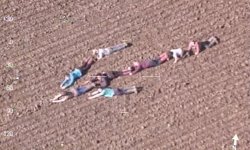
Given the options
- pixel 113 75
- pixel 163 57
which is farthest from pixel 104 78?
pixel 163 57

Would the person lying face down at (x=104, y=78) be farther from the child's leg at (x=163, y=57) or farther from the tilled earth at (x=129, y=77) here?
the child's leg at (x=163, y=57)

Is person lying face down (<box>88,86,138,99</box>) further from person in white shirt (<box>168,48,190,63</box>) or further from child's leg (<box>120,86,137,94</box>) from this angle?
person in white shirt (<box>168,48,190,63</box>)

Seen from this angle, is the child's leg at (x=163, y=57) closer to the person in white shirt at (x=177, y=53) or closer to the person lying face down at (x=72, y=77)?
the person in white shirt at (x=177, y=53)

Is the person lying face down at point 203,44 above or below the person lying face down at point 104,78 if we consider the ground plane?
above

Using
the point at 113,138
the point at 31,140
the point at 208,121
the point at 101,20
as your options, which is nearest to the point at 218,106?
the point at 208,121

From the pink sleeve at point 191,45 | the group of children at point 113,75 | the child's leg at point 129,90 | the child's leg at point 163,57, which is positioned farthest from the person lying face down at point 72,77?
the pink sleeve at point 191,45

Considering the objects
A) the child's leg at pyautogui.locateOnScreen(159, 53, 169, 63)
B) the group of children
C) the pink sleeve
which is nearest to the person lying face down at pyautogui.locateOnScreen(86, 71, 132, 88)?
the group of children

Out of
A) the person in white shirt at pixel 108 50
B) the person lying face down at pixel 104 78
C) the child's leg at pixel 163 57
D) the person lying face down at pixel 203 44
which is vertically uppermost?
the person in white shirt at pixel 108 50
